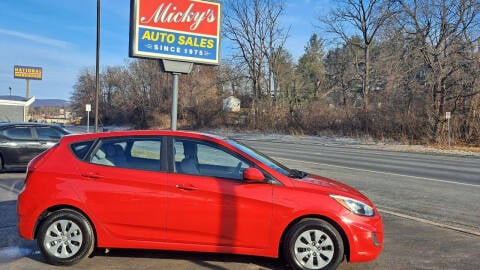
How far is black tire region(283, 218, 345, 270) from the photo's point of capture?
4.57m

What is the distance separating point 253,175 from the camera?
15.2ft

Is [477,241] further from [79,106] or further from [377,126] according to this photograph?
[79,106]

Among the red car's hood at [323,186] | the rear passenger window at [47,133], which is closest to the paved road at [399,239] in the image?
the red car's hood at [323,186]

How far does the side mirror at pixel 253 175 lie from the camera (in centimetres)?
462

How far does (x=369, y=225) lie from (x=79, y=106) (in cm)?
9499

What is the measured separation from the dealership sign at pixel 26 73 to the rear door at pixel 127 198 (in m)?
89.1

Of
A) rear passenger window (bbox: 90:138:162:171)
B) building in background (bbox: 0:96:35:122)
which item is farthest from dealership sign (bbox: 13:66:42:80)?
rear passenger window (bbox: 90:138:162:171)

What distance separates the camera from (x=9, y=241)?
18.3ft

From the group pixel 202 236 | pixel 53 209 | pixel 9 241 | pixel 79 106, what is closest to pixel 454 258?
pixel 202 236

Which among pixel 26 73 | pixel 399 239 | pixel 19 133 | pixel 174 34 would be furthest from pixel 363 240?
pixel 26 73

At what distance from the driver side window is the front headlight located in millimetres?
1045

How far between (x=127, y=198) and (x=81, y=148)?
0.85 metres

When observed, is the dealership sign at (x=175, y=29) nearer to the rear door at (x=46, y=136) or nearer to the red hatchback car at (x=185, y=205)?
A: the red hatchback car at (x=185, y=205)

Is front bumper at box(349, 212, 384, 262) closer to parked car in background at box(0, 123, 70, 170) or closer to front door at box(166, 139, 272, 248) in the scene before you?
front door at box(166, 139, 272, 248)
